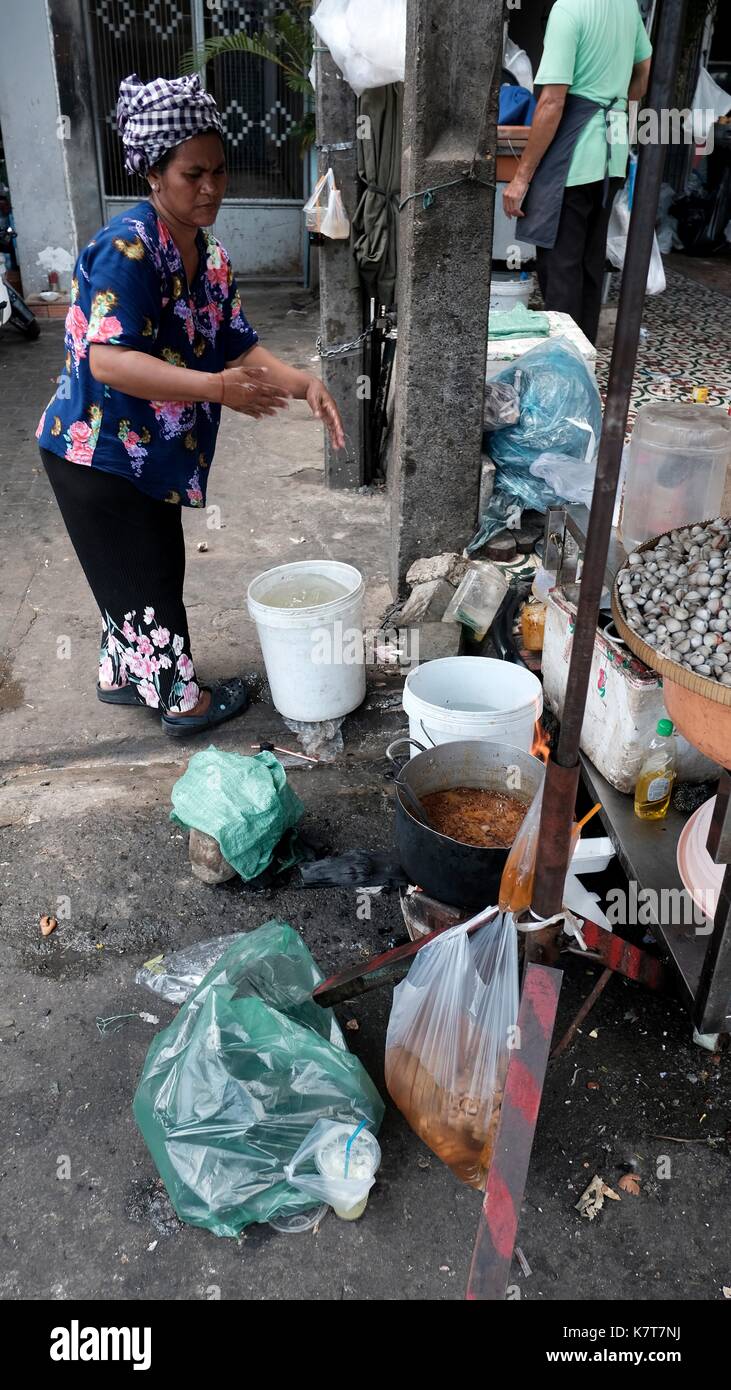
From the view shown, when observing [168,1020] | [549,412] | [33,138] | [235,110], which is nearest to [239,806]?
[168,1020]

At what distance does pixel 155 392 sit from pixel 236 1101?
6.34 ft

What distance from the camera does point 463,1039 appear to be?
6.71 feet

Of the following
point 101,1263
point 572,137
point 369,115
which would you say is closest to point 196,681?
point 101,1263

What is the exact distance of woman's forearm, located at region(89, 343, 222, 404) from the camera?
275 centimetres

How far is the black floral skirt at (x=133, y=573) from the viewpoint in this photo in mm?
3170

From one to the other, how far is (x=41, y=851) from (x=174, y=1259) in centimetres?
143

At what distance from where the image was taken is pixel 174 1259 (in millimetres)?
1939

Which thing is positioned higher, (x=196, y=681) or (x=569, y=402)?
(x=569, y=402)

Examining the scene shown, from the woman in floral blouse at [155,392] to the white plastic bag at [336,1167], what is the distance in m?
1.90

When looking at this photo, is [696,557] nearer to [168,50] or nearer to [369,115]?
[369,115]

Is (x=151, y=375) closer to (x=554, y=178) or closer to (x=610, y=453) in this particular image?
(x=610, y=453)

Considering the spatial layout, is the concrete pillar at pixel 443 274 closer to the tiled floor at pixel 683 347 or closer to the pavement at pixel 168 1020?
the pavement at pixel 168 1020

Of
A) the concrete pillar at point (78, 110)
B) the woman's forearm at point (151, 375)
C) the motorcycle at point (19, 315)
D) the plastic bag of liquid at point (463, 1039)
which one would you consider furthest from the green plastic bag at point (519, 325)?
the concrete pillar at point (78, 110)
